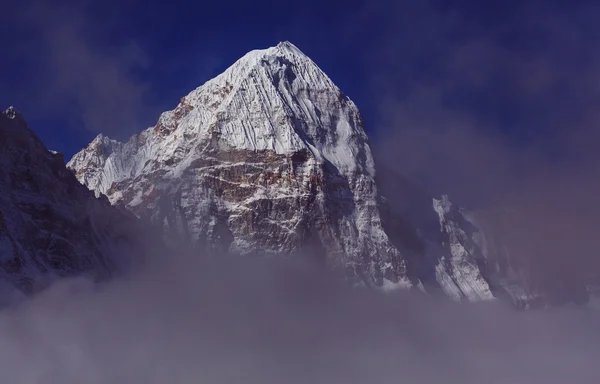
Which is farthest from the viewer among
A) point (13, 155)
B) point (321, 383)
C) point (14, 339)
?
point (13, 155)

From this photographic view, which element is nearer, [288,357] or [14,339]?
[14,339]

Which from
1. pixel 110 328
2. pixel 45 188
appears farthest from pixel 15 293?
pixel 45 188

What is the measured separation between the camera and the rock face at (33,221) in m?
169

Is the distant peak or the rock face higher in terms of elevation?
the distant peak

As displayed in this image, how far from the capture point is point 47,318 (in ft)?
539

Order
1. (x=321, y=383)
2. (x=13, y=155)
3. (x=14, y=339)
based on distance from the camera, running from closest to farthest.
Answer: (x=14, y=339), (x=321, y=383), (x=13, y=155)

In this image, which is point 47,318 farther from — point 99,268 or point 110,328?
point 99,268

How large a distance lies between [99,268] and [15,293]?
34.8 meters

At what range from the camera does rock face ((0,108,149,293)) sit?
555 feet

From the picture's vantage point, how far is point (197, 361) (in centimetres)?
17488

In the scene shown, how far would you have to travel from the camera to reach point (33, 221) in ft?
594

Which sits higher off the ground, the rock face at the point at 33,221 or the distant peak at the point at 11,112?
the distant peak at the point at 11,112

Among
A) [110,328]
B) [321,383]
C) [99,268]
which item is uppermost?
[99,268]

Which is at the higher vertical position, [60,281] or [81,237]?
[81,237]
